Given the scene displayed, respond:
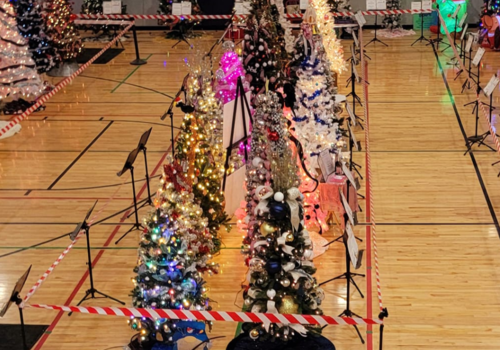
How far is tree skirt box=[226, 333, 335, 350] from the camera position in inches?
309

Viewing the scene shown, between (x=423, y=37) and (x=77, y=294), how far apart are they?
14.3 meters

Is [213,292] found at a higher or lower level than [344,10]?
lower

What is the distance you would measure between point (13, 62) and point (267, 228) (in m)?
10.1

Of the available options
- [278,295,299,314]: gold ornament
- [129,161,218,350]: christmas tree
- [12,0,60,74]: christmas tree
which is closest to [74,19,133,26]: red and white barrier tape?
[12,0,60,74]: christmas tree

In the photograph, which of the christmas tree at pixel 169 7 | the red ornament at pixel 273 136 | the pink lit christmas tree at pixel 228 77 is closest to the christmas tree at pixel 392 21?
the christmas tree at pixel 169 7

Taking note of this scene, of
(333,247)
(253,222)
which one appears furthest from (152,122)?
(253,222)

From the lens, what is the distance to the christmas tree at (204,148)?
993 cm

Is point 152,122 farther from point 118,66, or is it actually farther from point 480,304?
point 480,304

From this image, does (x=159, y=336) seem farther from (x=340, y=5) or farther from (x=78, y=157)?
(x=340, y=5)

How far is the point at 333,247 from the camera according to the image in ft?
34.9

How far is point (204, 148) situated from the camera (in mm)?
10078

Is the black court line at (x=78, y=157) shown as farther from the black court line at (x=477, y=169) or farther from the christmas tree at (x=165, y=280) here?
the black court line at (x=477, y=169)

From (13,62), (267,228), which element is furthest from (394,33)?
(267,228)

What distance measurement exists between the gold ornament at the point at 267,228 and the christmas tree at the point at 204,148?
2099mm
